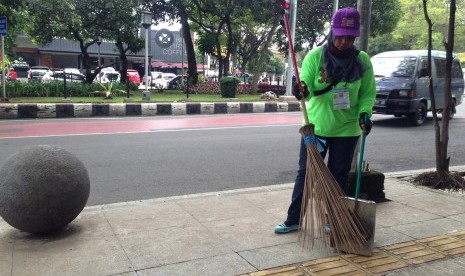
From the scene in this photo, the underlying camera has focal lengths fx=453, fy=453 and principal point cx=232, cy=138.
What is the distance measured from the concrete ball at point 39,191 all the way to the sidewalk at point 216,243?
0.58ft

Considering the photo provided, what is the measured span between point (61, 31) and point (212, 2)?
270 inches

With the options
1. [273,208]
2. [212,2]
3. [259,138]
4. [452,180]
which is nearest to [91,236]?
[273,208]

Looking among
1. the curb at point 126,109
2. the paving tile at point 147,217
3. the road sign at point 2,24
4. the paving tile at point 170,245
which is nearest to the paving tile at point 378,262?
the paving tile at point 170,245

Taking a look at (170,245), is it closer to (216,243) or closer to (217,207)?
(216,243)

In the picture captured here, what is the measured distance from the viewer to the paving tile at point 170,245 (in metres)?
3.36

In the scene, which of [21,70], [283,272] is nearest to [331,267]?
[283,272]

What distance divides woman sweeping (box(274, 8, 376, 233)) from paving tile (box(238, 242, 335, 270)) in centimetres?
46

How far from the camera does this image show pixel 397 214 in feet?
14.7

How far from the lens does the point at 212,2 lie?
21031mm

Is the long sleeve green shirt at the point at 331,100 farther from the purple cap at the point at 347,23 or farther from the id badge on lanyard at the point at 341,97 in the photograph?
the purple cap at the point at 347,23

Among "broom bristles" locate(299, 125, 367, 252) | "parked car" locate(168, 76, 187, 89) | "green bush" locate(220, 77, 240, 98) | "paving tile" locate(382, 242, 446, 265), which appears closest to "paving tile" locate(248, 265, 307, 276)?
"broom bristles" locate(299, 125, 367, 252)

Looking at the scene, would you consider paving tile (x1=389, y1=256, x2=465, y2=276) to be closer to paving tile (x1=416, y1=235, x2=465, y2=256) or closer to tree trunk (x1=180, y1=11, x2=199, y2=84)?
paving tile (x1=416, y1=235, x2=465, y2=256)

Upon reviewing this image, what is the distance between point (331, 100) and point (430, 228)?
159cm

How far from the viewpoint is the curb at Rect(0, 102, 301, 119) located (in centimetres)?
1260
